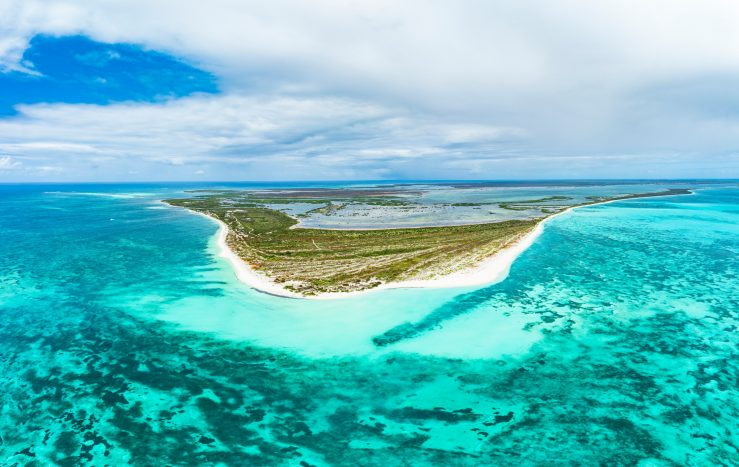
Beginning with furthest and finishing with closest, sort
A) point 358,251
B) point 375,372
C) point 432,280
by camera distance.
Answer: point 358,251
point 432,280
point 375,372

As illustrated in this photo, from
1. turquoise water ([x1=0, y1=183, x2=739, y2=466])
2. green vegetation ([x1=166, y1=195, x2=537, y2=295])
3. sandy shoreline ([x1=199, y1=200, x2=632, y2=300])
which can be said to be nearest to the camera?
turquoise water ([x1=0, y1=183, x2=739, y2=466])

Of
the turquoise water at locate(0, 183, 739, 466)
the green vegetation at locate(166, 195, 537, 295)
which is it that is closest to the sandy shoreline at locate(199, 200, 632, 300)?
the green vegetation at locate(166, 195, 537, 295)

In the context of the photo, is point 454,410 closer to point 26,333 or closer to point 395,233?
point 26,333

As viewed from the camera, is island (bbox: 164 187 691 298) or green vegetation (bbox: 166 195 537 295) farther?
green vegetation (bbox: 166 195 537 295)

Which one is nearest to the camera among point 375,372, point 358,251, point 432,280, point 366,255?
point 375,372

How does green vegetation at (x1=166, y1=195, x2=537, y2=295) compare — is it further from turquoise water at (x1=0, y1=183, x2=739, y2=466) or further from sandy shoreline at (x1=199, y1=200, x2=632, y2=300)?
turquoise water at (x1=0, y1=183, x2=739, y2=466)

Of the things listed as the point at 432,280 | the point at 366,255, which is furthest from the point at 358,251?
the point at 432,280

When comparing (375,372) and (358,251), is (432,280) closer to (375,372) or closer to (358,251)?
(358,251)

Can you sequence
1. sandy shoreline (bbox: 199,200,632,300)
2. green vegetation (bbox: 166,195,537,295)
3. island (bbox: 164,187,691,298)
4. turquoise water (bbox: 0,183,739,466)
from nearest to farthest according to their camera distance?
turquoise water (bbox: 0,183,739,466), sandy shoreline (bbox: 199,200,632,300), island (bbox: 164,187,691,298), green vegetation (bbox: 166,195,537,295)
